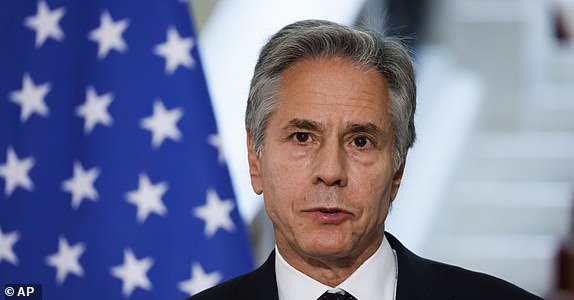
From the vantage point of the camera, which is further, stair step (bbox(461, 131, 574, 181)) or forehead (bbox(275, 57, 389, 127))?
stair step (bbox(461, 131, 574, 181))

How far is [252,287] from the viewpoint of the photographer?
3.16 meters

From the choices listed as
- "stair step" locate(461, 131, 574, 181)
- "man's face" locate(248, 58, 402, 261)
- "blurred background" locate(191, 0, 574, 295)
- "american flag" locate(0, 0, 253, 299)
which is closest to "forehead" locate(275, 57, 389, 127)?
"man's face" locate(248, 58, 402, 261)

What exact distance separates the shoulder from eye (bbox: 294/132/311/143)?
0.30 m

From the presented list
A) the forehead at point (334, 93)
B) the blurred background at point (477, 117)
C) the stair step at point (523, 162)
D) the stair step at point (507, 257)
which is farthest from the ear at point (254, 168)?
the stair step at point (523, 162)

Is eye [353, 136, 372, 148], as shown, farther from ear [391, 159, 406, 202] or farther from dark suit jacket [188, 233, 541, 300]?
dark suit jacket [188, 233, 541, 300]

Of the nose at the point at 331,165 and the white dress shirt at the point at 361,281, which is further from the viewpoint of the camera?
the white dress shirt at the point at 361,281

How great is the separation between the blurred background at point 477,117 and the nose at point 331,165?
2.39 m

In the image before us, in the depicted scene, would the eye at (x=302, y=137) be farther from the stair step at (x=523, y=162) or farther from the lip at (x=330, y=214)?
the stair step at (x=523, y=162)

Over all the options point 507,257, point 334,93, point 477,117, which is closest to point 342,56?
point 334,93

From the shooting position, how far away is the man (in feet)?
9.63

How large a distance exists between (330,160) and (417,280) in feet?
1.14

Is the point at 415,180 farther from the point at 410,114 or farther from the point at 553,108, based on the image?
the point at 410,114

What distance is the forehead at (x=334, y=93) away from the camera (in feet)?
9.72

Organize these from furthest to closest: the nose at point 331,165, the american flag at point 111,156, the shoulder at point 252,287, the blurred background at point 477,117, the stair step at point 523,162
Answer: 1. the stair step at point 523,162
2. the blurred background at point 477,117
3. the american flag at point 111,156
4. the shoulder at point 252,287
5. the nose at point 331,165
